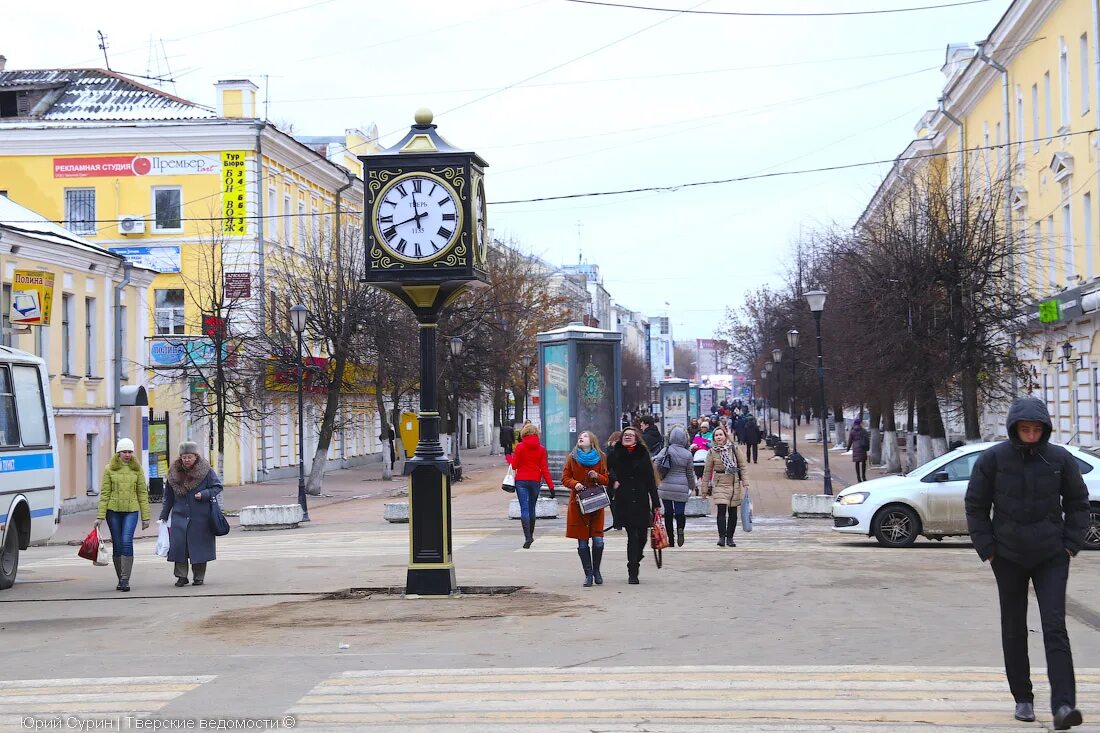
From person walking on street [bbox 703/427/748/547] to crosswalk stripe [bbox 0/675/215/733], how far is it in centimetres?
1182

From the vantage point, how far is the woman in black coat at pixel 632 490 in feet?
50.5

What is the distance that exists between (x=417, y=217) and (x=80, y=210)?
39.4 m

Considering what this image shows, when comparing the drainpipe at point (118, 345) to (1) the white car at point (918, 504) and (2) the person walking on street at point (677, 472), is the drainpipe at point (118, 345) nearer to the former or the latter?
(2) the person walking on street at point (677, 472)

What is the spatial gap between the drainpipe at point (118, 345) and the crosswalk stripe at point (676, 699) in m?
29.9

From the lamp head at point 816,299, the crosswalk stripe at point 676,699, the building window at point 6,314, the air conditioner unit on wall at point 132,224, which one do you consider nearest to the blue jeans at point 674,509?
the crosswalk stripe at point 676,699

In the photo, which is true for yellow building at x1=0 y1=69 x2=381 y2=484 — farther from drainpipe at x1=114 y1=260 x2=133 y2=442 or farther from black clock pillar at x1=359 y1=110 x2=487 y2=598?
black clock pillar at x1=359 y1=110 x2=487 y2=598

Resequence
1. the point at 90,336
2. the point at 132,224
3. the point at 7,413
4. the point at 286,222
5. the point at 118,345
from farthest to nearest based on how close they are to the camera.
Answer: the point at 286,222, the point at 132,224, the point at 118,345, the point at 90,336, the point at 7,413

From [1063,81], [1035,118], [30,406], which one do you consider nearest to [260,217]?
[1035,118]

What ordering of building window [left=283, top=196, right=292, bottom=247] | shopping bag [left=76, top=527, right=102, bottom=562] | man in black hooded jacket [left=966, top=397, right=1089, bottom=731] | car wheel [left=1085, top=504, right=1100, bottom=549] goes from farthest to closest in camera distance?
1. building window [left=283, top=196, right=292, bottom=247]
2. car wheel [left=1085, top=504, right=1100, bottom=549]
3. shopping bag [left=76, top=527, right=102, bottom=562]
4. man in black hooded jacket [left=966, top=397, right=1089, bottom=731]

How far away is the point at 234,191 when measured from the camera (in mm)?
49062

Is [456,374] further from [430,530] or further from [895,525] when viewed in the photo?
[430,530]

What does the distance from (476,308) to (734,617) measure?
1726 inches

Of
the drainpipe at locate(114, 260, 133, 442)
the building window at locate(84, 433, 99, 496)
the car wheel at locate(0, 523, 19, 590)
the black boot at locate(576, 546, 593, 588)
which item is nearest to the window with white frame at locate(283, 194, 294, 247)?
the drainpipe at locate(114, 260, 133, 442)

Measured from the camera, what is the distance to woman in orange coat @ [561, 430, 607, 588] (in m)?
15.2
